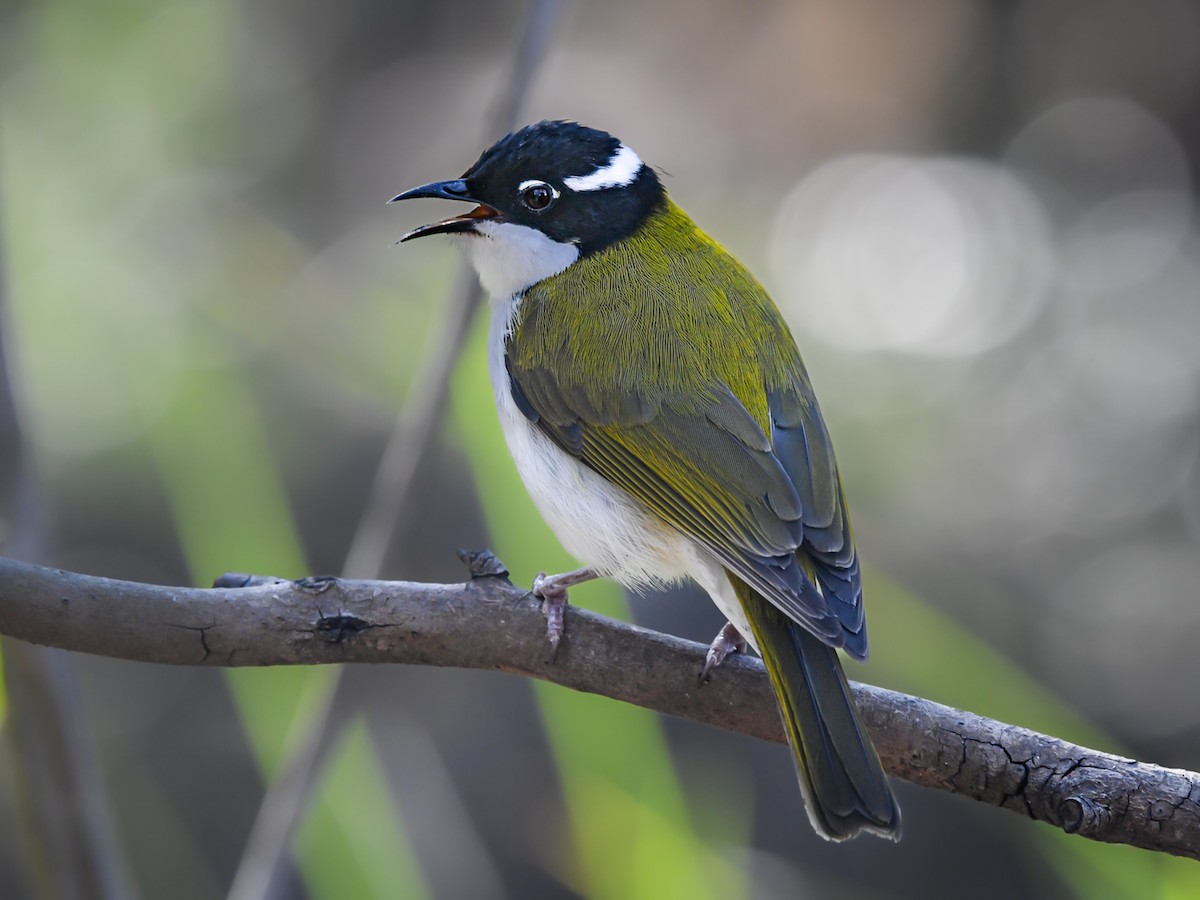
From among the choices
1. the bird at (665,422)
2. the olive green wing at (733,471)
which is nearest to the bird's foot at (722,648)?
the bird at (665,422)

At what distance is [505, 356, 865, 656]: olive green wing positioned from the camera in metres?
2.59

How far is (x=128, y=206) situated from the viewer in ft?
20.2

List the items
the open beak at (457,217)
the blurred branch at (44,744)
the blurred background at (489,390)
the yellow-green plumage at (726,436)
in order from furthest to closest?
the blurred background at (489,390) < the open beak at (457,217) < the blurred branch at (44,744) < the yellow-green plumage at (726,436)

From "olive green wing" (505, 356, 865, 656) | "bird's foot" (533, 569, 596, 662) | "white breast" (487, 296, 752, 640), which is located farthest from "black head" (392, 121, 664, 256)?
"bird's foot" (533, 569, 596, 662)

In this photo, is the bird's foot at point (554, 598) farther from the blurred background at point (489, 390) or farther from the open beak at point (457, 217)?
the open beak at point (457, 217)

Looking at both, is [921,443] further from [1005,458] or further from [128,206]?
[128,206]

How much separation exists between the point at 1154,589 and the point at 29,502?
4.26 metres

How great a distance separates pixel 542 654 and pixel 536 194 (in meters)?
1.21

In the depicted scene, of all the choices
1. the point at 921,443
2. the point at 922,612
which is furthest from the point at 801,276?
the point at 922,612

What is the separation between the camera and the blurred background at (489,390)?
11.8ft

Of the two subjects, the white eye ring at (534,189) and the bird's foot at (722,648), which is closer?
the bird's foot at (722,648)

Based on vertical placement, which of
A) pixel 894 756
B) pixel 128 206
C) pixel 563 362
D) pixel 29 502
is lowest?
pixel 894 756

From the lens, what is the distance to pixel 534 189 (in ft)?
10.3

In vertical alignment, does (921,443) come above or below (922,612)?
above
